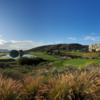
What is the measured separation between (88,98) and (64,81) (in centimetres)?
92

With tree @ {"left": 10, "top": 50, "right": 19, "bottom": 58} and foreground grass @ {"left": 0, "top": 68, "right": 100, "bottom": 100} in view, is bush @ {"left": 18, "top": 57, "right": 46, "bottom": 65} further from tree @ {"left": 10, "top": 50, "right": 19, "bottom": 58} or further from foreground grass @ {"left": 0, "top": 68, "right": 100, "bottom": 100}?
foreground grass @ {"left": 0, "top": 68, "right": 100, "bottom": 100}

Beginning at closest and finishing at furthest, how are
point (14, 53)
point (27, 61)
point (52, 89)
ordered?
1. point (52, 89)
2. point (27, 61)
3. point (14, 53)

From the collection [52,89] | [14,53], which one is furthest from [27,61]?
[52,89]

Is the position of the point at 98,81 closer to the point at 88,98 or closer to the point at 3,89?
the point at 88,98

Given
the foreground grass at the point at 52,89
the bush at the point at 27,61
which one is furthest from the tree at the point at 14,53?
the foreground grass at the point at 52,89

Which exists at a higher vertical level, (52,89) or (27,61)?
(52,89)

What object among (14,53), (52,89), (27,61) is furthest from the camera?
(14,53)

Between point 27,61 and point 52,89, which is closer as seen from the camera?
point 52,89

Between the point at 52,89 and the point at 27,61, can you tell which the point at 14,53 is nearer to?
the point at 27,61

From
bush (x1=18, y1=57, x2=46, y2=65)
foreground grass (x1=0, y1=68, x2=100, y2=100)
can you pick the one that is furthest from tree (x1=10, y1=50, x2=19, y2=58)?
foreground grass (x1=0, y1=68, x2=100, y2=100)

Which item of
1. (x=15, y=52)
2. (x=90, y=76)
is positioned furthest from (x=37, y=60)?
(x=90, y=76)

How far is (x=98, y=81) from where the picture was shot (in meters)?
10.6

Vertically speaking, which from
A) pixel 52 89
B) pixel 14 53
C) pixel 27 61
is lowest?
pixel 27 61

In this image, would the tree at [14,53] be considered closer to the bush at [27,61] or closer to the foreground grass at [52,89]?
the bush at [27,61]
